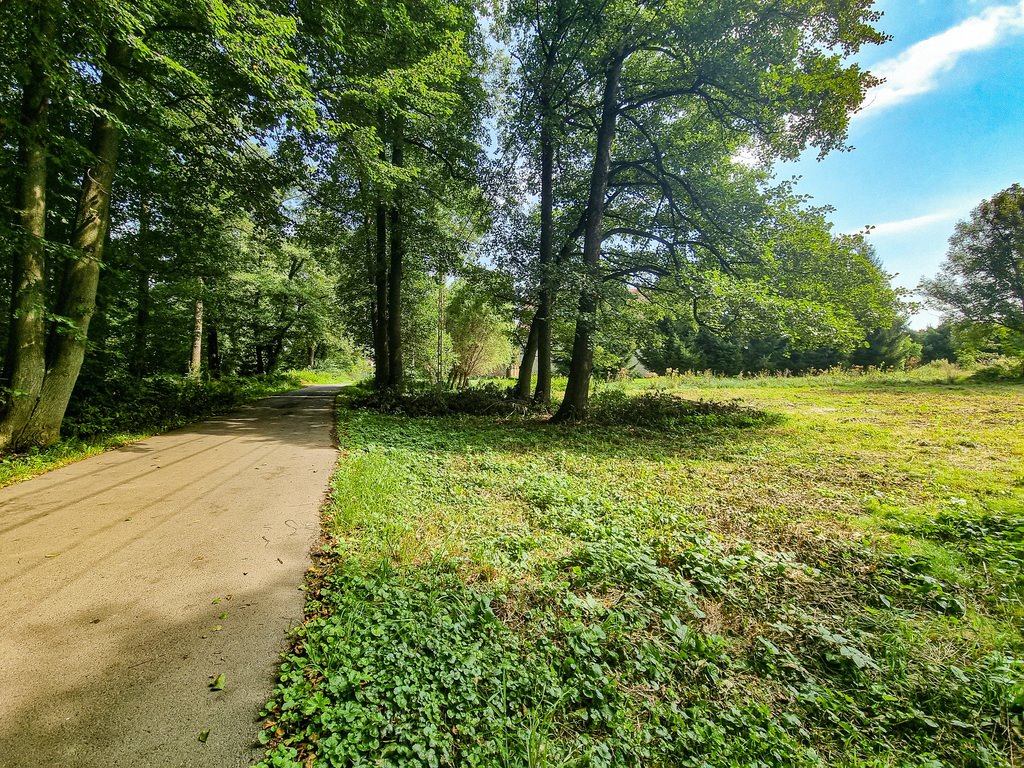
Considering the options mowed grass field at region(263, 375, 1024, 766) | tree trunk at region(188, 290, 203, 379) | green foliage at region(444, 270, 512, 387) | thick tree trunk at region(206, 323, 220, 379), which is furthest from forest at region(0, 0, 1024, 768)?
green foliage at region(444, 270, 512, 387)

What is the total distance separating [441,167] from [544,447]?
413 inches

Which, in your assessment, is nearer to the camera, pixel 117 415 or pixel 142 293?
pixel 117 415

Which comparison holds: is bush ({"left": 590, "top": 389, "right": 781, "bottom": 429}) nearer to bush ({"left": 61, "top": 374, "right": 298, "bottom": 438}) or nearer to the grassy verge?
the grassy verge

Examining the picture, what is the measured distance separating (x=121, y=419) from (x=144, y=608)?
7255 millimetres

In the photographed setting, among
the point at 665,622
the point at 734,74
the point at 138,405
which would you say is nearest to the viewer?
the point at 665,622

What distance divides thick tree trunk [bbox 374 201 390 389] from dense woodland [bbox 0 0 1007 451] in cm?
11

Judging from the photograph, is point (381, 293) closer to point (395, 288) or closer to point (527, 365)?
point (395, 288)

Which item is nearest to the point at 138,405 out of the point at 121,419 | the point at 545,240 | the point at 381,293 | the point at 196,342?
the point at 121,419

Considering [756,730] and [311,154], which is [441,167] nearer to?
[311,154]

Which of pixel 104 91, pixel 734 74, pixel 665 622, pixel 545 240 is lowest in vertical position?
pixel 665 622

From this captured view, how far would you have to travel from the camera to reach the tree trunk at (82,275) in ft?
19.4

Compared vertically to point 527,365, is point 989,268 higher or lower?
higher

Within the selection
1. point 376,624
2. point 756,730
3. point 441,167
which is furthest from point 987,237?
point 376,624

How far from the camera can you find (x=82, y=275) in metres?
6.31
